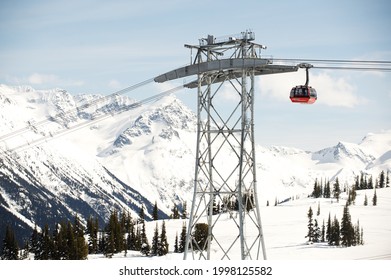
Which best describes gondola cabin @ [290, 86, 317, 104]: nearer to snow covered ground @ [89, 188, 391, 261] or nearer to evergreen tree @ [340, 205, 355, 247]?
snow covered ground @ [89, 188, 391, 261]

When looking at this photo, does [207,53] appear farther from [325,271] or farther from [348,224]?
[348,224]

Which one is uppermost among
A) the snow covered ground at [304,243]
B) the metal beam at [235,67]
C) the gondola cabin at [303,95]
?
the metal beam at [235,67]

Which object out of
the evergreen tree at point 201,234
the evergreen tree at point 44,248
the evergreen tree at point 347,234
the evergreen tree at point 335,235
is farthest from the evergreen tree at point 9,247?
the evergreen tree at point 347,234

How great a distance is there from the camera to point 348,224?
144 meters

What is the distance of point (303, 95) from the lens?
41250mm

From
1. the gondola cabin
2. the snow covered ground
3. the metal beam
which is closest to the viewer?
the gondola cabin

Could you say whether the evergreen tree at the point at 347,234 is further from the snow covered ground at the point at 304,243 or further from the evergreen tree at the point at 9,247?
the evergreen tree at the point at 9,247

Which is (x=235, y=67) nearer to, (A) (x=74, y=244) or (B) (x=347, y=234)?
(A) (x=74, y=244)

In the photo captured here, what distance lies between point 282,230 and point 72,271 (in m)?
148

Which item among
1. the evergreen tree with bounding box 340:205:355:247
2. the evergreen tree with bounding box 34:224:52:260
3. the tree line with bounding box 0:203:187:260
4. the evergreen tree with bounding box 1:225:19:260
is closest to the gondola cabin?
the tree line with bounding box 0:203:187:260

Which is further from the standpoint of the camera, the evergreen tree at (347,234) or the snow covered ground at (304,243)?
the evergreen tree at (347,234)

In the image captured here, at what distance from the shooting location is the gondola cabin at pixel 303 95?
4119 centimetres

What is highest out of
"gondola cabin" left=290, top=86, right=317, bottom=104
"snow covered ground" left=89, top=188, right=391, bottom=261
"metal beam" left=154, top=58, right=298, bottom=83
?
"metal beam" left=154, top=58, right=298, bottom=83

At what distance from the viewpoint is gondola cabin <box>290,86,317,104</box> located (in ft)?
135
